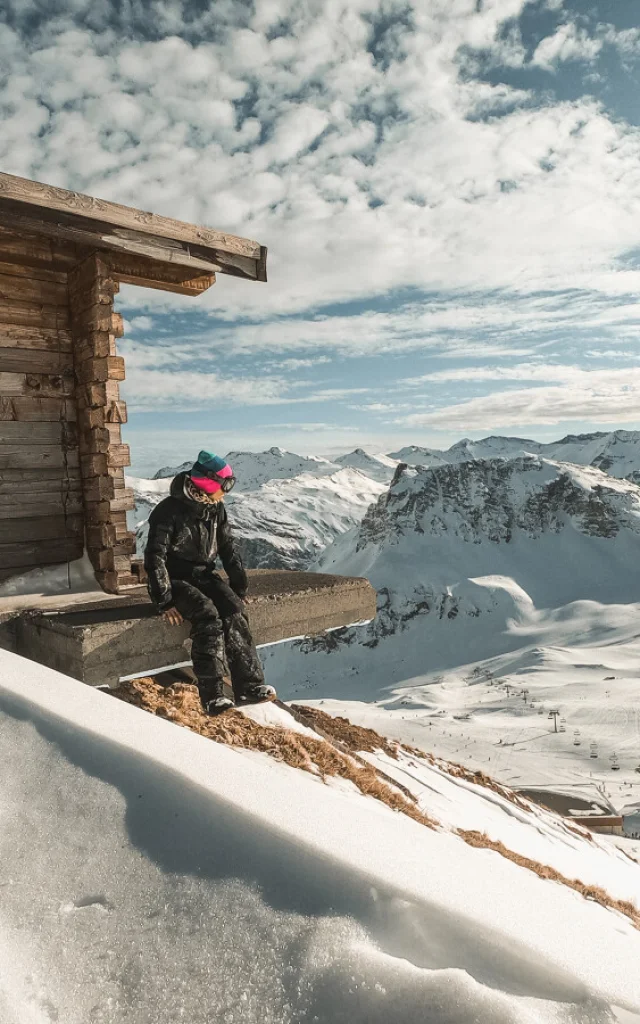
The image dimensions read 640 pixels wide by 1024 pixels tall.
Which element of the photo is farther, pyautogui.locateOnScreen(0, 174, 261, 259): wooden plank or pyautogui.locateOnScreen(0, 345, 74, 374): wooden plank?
pyautogui.locateOnScreen(0, 345, 74, 374): wooden plank

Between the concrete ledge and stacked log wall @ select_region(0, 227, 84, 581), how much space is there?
1145 millimetres

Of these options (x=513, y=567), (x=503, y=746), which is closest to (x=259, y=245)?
(x=503, y=746)

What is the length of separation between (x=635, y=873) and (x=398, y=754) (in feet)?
8.65

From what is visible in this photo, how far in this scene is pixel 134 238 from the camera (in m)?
6.04

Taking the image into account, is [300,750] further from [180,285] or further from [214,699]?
[180,285]

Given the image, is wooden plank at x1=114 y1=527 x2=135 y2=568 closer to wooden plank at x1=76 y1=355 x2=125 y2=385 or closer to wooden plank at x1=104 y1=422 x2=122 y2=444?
wooden plank at x1=104 y1=422 x2=122 y2=444

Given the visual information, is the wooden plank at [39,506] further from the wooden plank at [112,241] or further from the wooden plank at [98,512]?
the wooden plank at [112,241]

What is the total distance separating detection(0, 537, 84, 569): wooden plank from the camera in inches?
249

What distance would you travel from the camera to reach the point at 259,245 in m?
6.75

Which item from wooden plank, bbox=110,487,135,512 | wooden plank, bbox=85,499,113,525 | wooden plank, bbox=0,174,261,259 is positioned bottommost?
wooden plank, bbox=85,499,113,525

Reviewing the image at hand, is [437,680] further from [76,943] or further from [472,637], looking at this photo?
[76,943]

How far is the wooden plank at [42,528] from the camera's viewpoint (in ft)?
20.7

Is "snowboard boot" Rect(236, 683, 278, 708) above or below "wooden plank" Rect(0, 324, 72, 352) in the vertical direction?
below

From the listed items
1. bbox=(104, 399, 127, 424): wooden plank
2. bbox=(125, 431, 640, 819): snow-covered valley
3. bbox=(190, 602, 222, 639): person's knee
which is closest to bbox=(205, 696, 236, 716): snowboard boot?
bbox=(190, 602, 222, 639): person's knee
